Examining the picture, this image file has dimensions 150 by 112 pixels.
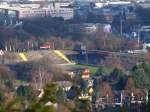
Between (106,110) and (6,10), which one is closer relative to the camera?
(106,110)

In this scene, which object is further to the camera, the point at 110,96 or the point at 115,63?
the point at 115,63

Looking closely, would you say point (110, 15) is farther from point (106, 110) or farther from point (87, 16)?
point (106, 110)

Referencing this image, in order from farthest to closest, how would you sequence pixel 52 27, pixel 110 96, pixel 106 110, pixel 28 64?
pixel 52 27 < pixel 28 64 < pixel 110 96 < pixel 106 110

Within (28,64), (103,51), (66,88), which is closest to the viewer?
(66,88)

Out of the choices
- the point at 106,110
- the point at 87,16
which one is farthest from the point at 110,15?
the point at 106,110

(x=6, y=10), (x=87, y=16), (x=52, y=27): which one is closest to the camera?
(x=52, y=27)

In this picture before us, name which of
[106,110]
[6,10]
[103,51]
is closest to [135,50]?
[103,51]

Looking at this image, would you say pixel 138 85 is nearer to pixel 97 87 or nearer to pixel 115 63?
pixel 97 87

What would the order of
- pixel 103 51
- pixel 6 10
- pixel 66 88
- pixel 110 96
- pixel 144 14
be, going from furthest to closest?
pixel 6 10 < pixel 144 14 < pixel 103 51 < pixel 66 88 < pixel 110 96

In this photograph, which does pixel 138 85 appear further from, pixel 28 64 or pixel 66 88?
pixel 28 64
